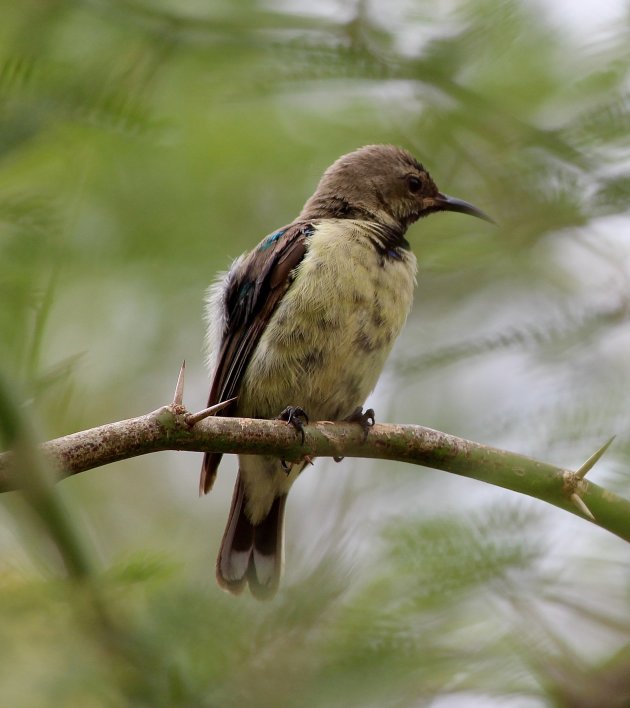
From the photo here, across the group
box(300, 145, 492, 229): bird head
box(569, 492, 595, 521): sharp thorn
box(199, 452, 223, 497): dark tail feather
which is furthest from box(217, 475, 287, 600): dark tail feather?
box(569, 492, 595, 521): sharp thorn

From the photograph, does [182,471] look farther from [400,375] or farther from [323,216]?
[400,375]

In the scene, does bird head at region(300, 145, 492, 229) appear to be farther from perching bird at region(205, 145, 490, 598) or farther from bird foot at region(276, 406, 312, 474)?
bird foot at region(276, 406, 312, 474)

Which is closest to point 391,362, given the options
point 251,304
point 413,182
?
point 251,304

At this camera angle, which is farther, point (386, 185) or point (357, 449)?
point (386, 185)

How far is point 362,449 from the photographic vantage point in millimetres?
3623

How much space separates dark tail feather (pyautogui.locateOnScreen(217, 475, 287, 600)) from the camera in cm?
504

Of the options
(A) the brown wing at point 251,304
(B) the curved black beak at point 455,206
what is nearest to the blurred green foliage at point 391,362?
(B) the curved black beak at point 455,206

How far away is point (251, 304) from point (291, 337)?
34 cm

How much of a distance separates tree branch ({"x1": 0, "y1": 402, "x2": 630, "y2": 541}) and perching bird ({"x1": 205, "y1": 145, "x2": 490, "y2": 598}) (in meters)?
1.09

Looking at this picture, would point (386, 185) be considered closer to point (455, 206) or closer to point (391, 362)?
point (455, 206)

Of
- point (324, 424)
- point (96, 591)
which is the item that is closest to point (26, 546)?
point (96, 591)

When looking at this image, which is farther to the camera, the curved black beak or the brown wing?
the curved black beak

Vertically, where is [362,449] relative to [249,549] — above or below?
below

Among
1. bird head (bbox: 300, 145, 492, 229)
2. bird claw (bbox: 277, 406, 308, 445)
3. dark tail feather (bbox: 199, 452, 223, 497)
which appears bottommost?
bird claw (bbox: 277, 406, 308, 445)
